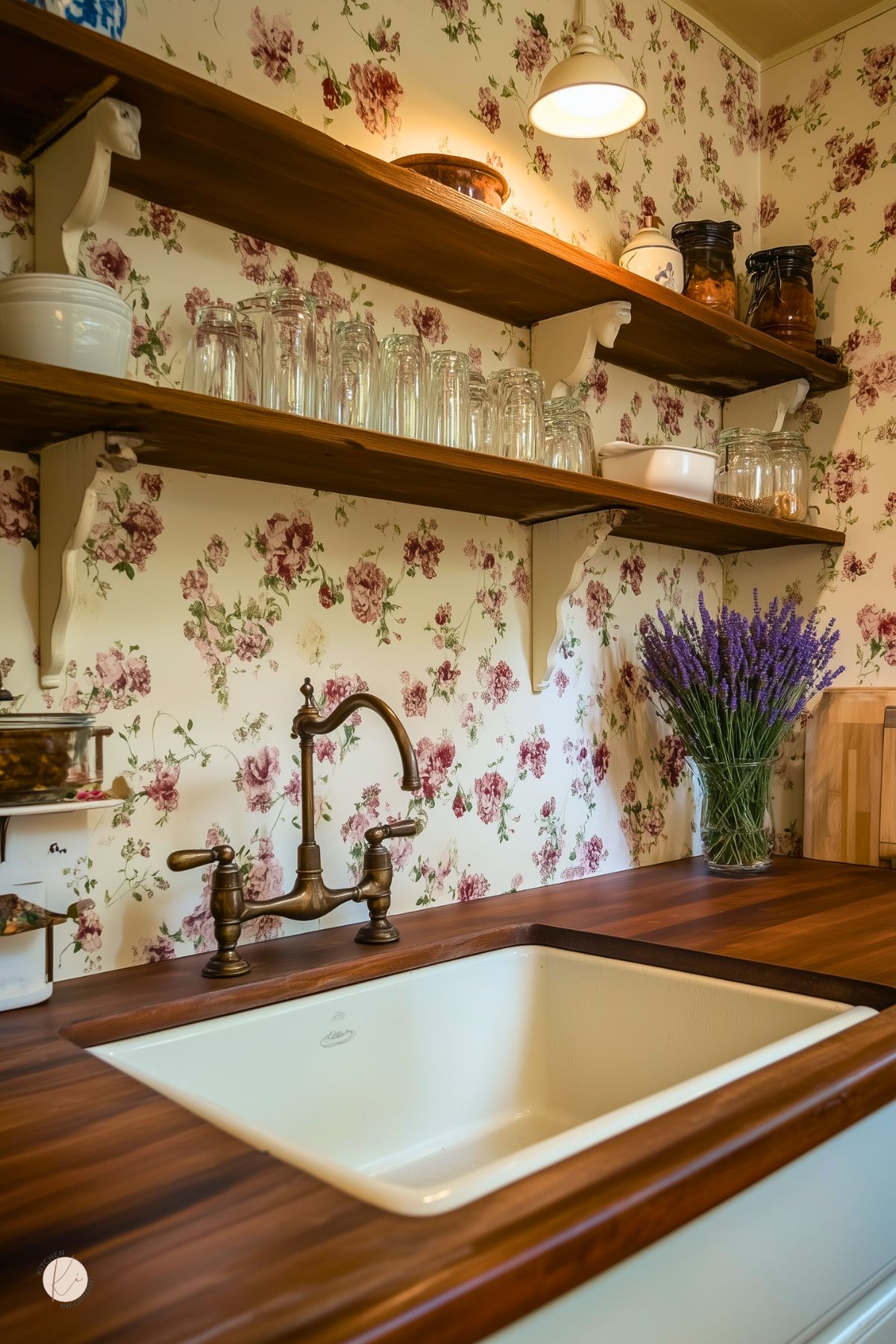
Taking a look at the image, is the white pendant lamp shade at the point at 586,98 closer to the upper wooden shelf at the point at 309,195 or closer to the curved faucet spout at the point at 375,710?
the upper wooden shelf at the point at 309,195

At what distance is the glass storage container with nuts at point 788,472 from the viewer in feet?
6.56

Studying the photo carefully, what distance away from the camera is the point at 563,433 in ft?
5.29

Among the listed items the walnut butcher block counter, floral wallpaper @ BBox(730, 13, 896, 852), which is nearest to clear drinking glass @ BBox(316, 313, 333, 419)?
the walnut butcher block counter

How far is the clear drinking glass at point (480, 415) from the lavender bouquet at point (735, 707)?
22.1 inches

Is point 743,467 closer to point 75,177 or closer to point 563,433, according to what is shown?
point 563,433

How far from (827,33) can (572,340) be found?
3.58 feet

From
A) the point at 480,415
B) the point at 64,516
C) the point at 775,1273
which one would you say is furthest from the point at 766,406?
the point at 775,1273

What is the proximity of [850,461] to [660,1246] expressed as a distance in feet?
5.67

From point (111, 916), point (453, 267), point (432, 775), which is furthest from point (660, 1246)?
point (453, 267)

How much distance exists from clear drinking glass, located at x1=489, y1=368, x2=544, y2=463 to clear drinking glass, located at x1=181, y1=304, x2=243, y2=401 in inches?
16.2

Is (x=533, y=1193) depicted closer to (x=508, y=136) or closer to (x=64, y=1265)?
(x=64, y=1265)

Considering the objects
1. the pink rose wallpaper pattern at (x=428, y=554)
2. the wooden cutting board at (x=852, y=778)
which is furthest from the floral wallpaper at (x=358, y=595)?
the wooden cutting board at (x=852, y=778)

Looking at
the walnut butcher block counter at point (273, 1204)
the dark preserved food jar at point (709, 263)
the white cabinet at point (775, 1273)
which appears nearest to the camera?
the walnut butcher block counter at point (273, 1204)

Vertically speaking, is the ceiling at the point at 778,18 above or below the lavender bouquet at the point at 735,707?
above
